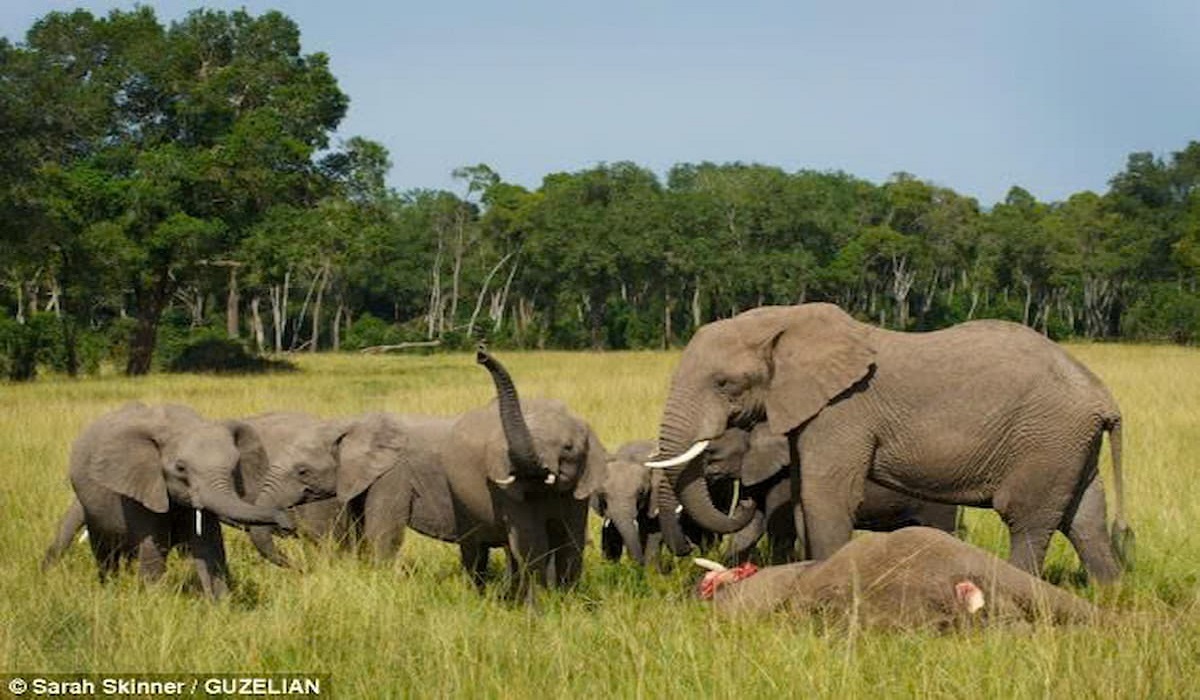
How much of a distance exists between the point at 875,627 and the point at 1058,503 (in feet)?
7.09

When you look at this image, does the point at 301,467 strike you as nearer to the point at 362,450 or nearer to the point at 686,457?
the point at 362,450

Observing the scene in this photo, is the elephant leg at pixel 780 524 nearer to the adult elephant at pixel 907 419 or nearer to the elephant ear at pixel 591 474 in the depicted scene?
the adult elephant at pixel 907 419

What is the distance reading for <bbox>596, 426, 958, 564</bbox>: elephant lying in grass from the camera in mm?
8766

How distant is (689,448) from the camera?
8.11 m

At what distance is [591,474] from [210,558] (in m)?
2.10

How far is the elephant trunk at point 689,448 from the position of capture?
8094 millimetres

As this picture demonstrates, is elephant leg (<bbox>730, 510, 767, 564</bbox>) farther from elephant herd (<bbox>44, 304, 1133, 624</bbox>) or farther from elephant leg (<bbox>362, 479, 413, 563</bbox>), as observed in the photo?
elephant leg (<bbox>362, 479, 413, 563</bbox>)

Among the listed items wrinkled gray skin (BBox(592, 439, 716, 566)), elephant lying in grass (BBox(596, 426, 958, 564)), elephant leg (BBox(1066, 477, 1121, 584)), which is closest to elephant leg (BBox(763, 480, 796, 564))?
elephant lying in grass (BBox(596, 426, 958, 564))

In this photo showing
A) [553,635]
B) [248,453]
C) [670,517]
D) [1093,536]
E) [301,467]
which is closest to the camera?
[553,635]

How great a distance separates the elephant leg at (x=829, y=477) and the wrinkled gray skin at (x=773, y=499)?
531mm

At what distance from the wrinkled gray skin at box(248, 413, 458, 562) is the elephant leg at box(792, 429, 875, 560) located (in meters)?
2.46

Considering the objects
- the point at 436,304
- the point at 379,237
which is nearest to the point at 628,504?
the point at 379,237

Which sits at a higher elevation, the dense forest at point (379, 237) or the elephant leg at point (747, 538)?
the dense forest at point (379, 237)

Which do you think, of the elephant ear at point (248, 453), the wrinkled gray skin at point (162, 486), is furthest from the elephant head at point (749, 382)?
the elephant ear at point (248, 453)
